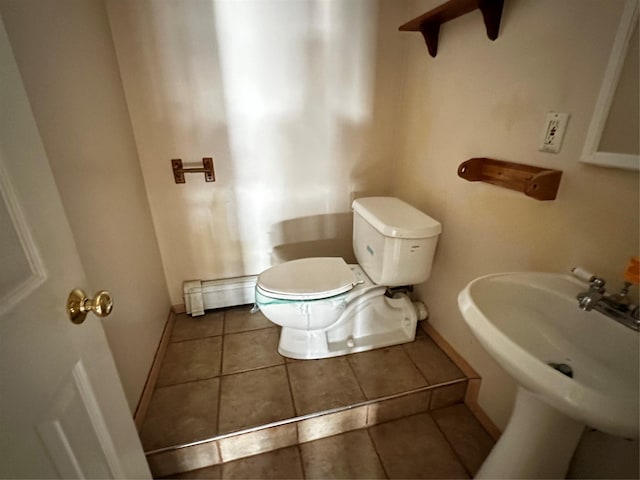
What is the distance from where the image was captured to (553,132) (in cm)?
89

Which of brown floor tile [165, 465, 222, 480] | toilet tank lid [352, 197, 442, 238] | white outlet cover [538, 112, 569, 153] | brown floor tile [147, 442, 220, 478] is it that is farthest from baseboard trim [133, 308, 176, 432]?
white outlet cover [538, 112, 569, 153]

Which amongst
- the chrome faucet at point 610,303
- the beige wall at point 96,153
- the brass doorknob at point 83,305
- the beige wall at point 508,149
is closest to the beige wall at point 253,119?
the beige wall at point 96,153

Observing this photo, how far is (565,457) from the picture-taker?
0.86 meters

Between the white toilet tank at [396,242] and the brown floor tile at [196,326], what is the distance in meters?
0.94

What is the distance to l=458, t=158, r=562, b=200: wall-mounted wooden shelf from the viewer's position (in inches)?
34.5

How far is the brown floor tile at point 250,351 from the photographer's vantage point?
147cm

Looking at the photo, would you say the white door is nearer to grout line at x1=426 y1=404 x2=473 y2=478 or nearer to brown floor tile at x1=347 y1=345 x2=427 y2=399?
brown floor tile at x1=347 y1=345 x2=427 y2=399

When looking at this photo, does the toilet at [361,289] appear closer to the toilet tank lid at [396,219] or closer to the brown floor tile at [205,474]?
the toilet tank lid at [396,219]

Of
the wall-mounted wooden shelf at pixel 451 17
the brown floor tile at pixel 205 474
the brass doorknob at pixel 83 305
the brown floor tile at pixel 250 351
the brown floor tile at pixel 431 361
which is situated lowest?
the brown floor tile at pixel 205 474

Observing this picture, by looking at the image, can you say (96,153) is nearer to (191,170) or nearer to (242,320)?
(191,170)

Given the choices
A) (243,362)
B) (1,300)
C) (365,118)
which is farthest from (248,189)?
(1,300)

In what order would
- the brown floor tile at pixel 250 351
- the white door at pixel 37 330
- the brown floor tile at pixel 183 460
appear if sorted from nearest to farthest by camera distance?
1. the white door at pixel 37 330
2. the brown floor tile at pixel 183 460
3. the brown floor tile at pixel 250 351

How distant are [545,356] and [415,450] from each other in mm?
695

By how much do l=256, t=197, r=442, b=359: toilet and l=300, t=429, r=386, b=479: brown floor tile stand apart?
0.36 metres
